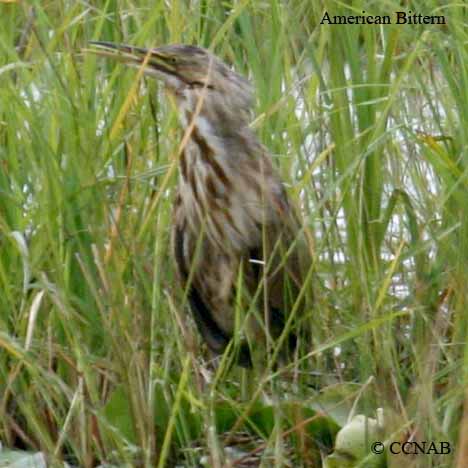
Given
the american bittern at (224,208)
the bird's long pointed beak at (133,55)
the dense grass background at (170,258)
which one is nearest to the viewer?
the dense grass background at (170,258)

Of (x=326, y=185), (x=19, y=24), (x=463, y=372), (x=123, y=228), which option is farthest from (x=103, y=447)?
(x=19, y=24)

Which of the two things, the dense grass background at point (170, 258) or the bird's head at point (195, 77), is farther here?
the bird's head at point (195, 77)

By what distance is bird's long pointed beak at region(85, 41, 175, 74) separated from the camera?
11.1ft

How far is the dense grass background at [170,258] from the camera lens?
3037 millimetres

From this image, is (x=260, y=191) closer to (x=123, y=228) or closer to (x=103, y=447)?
(x=123, y=228)

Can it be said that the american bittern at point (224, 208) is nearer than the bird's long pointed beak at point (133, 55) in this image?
No

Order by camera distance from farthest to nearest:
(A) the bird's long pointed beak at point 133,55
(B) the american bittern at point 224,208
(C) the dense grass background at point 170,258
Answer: (B) the american bittern at point 224,208
(A) the bird's long pointed beak at point 133,55
(C) the dense grass background at point 170,258

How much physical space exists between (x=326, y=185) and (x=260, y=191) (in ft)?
0.61

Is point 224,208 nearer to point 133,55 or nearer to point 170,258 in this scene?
point 170,258

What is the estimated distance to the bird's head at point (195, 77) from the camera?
11.4 feet

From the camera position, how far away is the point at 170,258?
144 inches

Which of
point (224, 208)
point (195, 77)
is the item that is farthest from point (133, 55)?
point (224, 208)

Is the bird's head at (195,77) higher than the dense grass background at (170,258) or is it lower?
higher

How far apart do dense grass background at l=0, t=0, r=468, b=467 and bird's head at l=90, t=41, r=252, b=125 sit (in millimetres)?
61
